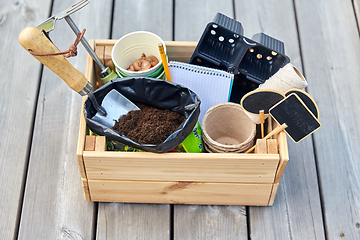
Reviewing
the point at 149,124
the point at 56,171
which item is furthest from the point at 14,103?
the point at 149,124

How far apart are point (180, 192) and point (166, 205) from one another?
10 cm

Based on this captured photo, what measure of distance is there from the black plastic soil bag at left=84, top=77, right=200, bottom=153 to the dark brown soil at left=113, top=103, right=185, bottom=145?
0.02 m

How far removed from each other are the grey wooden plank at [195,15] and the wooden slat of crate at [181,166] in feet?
1.86

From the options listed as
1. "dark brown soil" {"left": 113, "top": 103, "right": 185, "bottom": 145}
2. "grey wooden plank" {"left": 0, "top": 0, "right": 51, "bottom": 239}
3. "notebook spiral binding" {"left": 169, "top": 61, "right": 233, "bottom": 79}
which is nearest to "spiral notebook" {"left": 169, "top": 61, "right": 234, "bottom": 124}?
"notebook spiral binding" {"left": 169, "top": 61, "right": 233, "bottom": 79}

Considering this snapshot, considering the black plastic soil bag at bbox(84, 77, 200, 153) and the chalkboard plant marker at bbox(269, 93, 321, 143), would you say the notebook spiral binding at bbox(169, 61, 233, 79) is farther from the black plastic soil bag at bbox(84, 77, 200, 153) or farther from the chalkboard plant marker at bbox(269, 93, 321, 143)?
the chalkboard plant marker at bbox(269, 93, 321, 143)

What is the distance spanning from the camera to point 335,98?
3.86 ft

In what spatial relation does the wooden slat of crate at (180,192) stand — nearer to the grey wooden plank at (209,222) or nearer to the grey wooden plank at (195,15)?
the grey wooden plank at (209,222)

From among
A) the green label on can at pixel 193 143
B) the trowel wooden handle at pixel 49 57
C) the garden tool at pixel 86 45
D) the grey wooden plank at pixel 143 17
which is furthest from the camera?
the grey wooden plank at pixel 143 17

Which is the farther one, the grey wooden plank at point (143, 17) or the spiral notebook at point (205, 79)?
the grey wooden plank at point (143, 17)

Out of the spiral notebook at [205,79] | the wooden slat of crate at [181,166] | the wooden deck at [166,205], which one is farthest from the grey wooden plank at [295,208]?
the spiral notebook at [205,79]

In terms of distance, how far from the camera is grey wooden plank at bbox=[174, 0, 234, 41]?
1.28m

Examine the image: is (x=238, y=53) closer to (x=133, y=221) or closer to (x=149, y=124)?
(x=149, y=124)

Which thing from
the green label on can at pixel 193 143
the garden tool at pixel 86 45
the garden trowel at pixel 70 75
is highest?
the garden tool at pixel 86 45

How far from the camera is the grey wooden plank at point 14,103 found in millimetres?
1020
